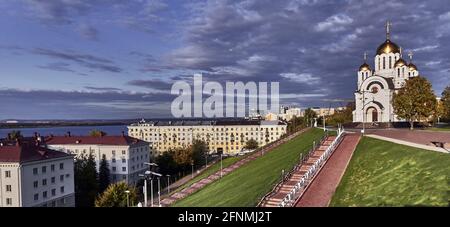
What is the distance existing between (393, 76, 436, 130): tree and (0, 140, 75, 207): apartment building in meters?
37.3

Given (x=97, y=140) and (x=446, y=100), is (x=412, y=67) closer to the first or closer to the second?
(x=446, y=100)

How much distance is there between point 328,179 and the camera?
1961cm

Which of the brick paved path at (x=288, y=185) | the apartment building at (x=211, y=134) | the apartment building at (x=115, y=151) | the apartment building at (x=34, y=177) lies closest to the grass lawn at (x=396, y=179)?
the brick paved path at (x=288, y=185)

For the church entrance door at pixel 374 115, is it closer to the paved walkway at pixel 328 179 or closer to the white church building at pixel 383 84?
the white church building at pixel 383 84

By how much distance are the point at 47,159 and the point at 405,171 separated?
113 ft

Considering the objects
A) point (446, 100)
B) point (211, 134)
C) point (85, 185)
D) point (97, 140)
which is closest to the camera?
point (85, 185)

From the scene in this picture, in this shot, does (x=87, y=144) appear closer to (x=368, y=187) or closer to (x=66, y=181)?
(x=66, y=181)

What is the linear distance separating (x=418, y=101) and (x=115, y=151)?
42.4 metres

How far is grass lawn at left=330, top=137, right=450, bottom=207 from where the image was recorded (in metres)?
14.8

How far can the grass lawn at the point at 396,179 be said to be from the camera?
583 inches

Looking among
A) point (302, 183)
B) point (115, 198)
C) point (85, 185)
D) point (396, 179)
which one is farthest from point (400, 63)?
point (85, 185)

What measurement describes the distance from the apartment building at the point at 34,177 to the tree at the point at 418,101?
122ft
